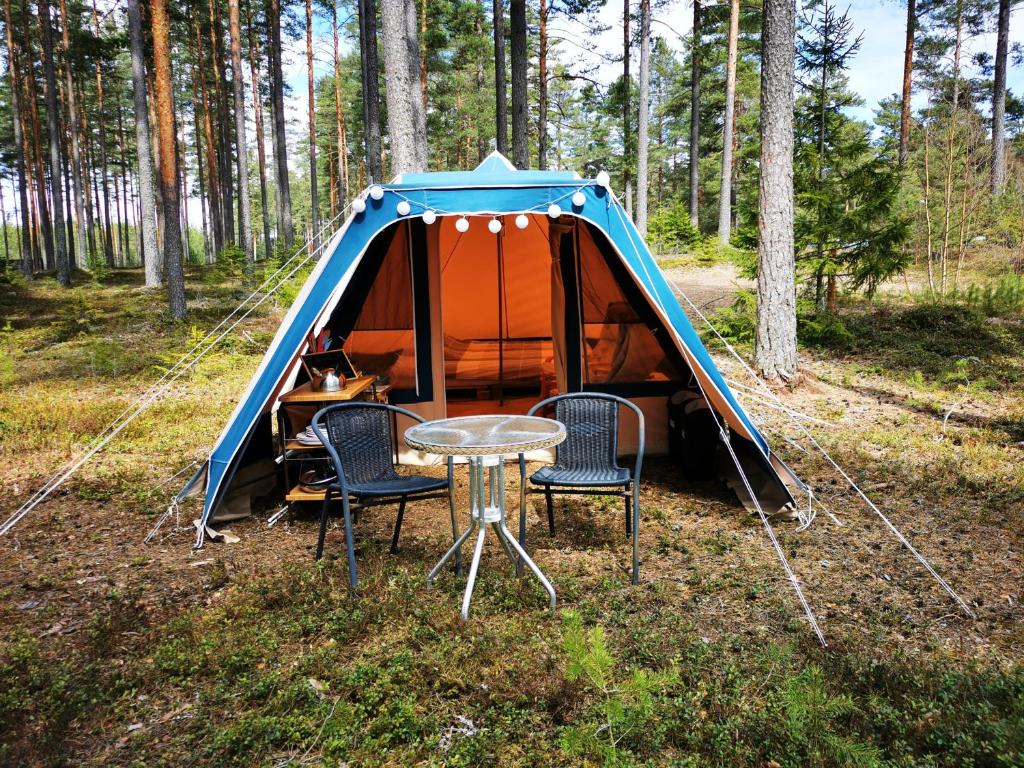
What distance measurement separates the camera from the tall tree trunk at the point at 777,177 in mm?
6219

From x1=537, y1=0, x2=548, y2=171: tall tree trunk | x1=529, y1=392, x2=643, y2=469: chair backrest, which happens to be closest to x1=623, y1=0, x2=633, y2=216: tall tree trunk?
x1=537, y1=0, x2=548, y2=171: tall tree trunk

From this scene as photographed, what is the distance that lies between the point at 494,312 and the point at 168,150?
6221mm

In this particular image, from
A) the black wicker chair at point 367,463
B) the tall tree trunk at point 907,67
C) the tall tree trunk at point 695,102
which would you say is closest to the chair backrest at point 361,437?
the black wicker chair at point 367,463

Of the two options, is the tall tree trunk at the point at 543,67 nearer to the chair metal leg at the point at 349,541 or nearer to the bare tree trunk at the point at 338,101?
the bare tree trunk at the point at 338,101

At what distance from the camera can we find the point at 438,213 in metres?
3.73

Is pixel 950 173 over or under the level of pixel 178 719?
over

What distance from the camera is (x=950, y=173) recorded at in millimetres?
9117

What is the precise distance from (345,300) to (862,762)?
4.24 m

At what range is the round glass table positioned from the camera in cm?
283

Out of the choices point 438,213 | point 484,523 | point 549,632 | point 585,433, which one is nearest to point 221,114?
point 438,213

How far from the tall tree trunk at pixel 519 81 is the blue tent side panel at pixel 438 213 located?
7.22 m

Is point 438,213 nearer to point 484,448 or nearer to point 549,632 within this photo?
point 484,448

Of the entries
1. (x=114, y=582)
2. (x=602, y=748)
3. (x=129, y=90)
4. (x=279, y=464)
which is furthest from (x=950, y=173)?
(x=129, y=90)

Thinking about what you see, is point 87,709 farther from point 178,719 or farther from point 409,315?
point 409,315
